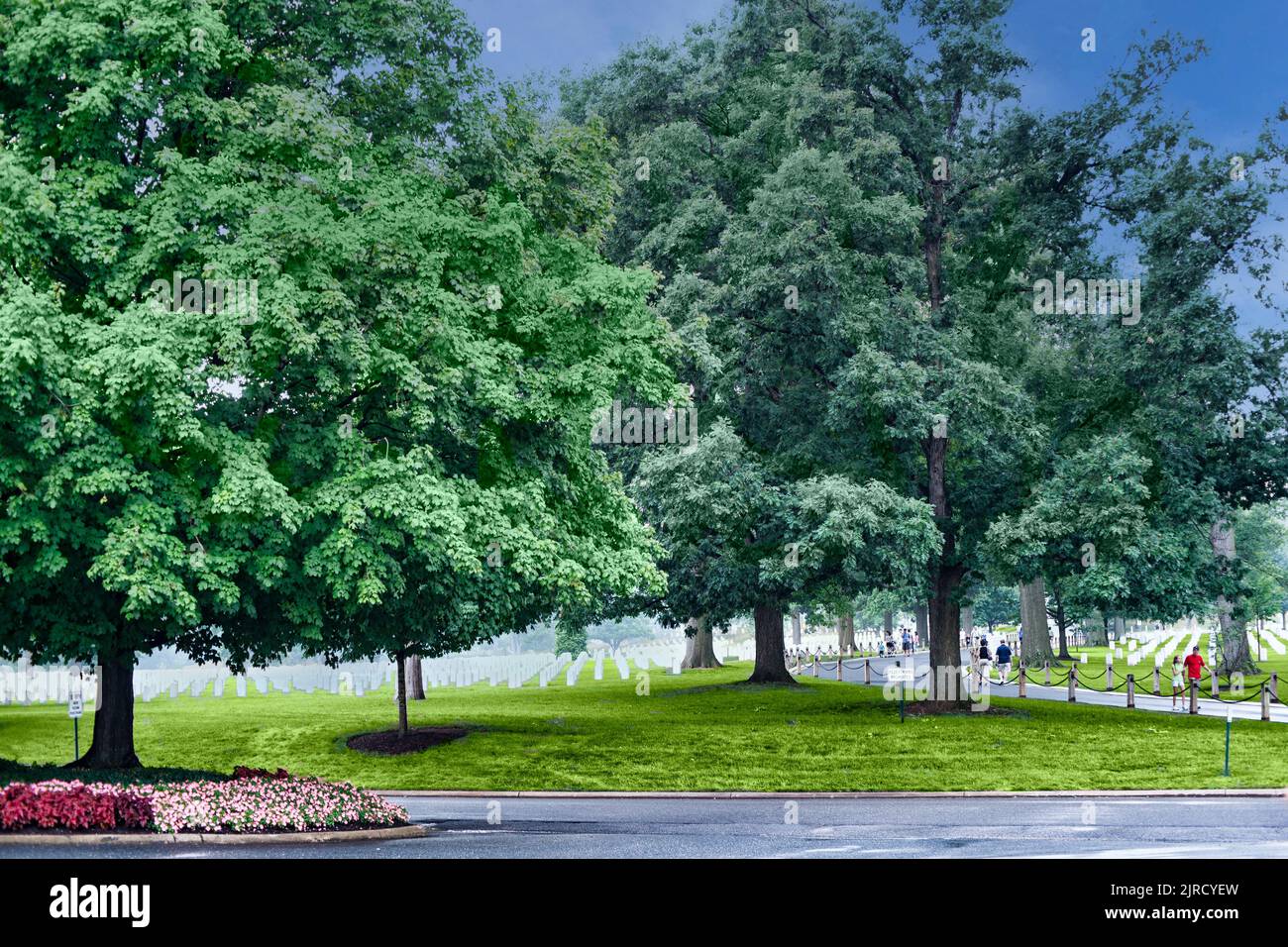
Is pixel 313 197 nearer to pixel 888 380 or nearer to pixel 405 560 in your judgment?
pixel 405 560

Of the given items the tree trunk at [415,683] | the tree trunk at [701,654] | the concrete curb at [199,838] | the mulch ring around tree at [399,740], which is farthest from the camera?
the tree trunk at [701,654]

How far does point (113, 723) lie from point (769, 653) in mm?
27763

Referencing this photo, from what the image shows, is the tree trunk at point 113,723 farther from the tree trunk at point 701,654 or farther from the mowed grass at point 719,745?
the tree trunk at point 701,654

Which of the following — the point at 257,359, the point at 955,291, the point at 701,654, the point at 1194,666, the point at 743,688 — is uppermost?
the point at 955,291

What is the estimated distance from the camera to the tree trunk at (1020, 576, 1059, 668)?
6094cm

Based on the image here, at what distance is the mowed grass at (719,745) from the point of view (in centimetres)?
2497

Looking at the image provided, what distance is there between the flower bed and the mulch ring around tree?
1130 cm

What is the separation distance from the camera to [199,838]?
16.0 meters

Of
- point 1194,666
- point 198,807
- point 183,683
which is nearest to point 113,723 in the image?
point 198,807

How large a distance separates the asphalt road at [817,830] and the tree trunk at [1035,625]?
130ft

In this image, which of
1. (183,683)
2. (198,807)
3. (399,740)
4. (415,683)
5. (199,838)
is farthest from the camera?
(183,683)

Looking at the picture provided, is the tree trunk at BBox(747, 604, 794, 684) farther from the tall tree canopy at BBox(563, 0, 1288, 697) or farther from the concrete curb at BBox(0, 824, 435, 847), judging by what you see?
the concrete curb at BBox(0, 824, 435, 847)

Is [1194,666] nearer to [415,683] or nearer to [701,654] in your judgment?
[415,683]

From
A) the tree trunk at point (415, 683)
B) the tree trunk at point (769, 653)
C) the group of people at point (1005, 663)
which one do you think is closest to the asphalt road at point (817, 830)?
the group of people at point (1005, 663)
